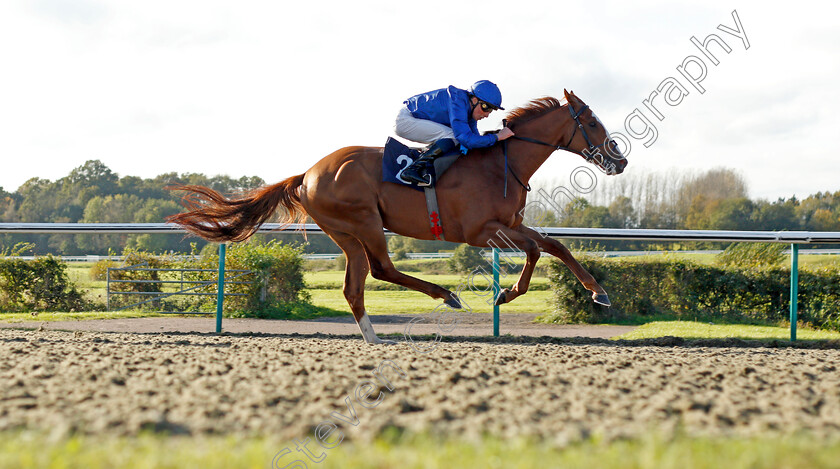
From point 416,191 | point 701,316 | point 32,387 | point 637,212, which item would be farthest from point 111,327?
→ point 637,212

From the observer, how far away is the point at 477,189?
18.0 ft

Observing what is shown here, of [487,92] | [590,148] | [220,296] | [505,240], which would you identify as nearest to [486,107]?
[487,92]

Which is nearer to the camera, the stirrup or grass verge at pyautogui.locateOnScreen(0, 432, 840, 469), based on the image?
grass verge at pyautogui.locateOnScreen(0, 432, 840, 469)

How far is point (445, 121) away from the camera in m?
5.77

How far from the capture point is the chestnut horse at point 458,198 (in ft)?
18.1

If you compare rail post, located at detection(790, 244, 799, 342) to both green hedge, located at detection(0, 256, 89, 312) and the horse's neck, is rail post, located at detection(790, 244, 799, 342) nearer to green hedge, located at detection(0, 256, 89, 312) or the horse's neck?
the horse's neck

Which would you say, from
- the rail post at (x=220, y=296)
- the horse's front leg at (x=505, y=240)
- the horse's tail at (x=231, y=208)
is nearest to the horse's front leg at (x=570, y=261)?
the horse's front leg at (x=505, y=240)

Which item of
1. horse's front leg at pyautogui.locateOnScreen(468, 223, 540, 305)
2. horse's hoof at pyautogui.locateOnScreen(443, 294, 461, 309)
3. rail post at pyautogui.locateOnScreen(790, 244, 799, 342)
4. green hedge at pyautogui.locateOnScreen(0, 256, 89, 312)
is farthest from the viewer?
green hedge at pyautogui.locateOnScreen(0, 256, 89, 312)

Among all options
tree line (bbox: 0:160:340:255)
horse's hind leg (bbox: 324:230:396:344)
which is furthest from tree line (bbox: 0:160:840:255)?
horse's hind leg (bbox: 324:230:396:344)

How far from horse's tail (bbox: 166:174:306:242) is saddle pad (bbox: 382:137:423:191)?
1077mm

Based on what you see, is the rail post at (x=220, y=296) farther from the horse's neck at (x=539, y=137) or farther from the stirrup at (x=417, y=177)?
the horse's neck at (x=539, y=137)

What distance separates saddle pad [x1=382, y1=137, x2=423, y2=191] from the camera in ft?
18.4

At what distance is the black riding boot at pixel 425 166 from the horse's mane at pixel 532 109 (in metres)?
0.86

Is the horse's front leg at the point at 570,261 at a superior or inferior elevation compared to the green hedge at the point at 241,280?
superior
